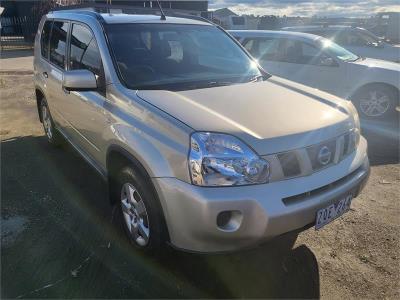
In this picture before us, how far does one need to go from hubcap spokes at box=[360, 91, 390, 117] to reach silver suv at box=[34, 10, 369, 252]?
4337mm

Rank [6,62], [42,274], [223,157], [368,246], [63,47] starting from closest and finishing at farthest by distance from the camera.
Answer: [223,157]
[42,274]
[368,246]
[63,47]
[6,62]

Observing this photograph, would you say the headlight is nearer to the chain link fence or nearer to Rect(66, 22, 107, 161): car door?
Rect(66, 22, 107, 161): car door

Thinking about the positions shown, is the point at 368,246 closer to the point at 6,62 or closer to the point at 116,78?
the point at 116,78

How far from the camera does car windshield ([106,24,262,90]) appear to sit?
328 centimetres

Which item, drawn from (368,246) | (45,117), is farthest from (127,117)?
(45,117)

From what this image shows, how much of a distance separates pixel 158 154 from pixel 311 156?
102 centimetres

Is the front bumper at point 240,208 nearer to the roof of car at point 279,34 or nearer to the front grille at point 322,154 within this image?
the front grille at point 322,154

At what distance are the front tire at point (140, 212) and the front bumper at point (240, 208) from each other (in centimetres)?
11

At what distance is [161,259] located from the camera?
2986 mm

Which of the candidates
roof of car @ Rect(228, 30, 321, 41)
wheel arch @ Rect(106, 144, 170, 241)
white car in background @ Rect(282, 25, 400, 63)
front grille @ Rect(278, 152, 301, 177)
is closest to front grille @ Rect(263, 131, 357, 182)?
front grille @ Rect(278, 152, 301, 177)

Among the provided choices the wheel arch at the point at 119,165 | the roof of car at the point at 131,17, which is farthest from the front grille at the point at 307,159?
the roof of car at the point at 131,17

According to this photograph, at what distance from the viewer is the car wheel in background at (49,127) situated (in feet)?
17.5

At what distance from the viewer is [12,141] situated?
233 inches

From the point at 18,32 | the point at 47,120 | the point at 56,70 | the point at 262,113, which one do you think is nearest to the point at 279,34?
the point at 47,120
